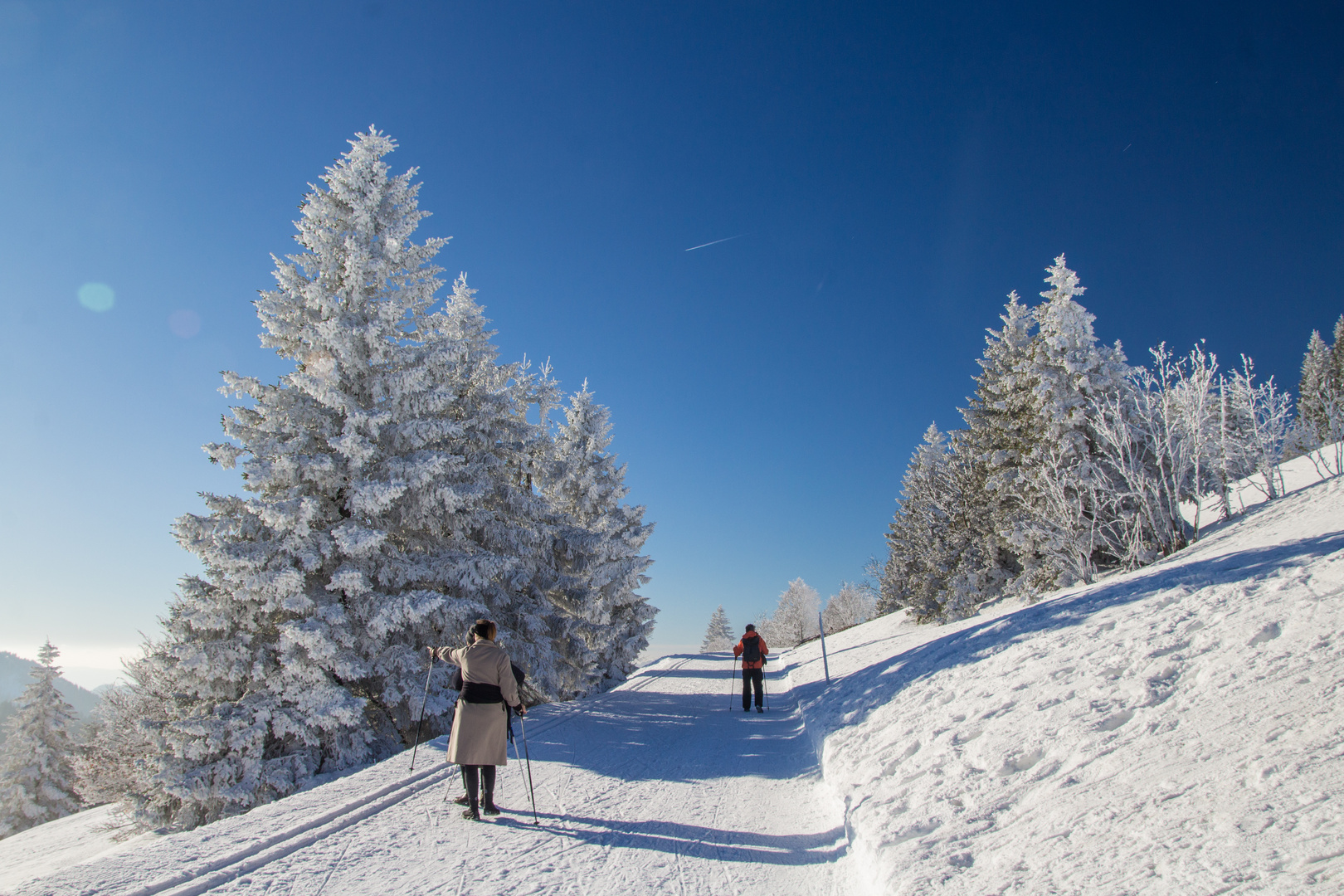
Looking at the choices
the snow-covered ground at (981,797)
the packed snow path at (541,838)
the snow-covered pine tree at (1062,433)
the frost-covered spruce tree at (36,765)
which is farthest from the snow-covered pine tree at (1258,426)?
the frost-covered spruce tree at (36,765)

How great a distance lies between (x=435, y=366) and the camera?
39.1 feet

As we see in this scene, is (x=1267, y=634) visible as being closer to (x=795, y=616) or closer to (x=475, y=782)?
(x=475, y=782)

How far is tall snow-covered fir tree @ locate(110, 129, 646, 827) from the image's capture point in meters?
8.64

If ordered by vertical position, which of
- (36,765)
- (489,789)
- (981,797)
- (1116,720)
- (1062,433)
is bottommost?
(36,765)

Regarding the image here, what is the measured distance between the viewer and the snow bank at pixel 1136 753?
9.46ft

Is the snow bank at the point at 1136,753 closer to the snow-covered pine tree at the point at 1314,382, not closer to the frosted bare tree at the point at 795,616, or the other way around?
the snow-covered pine tree at the point at 1314,382

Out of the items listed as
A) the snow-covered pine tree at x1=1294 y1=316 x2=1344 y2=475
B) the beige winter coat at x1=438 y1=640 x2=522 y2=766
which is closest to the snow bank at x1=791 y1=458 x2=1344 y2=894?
the beige winter coat at x1=438 y1=640 x2=522 y2=766

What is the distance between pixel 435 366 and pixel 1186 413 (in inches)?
794

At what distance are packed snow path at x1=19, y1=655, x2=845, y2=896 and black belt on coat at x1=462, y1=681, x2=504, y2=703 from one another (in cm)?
108

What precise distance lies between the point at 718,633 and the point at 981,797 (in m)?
58.8

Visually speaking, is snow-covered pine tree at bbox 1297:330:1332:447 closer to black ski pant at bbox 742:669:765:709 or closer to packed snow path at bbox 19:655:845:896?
black ski pant at bbox 742:669:765:709

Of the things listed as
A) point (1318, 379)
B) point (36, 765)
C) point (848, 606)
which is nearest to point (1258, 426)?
point (1318, 379)

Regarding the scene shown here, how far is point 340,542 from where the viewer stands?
9383 mm

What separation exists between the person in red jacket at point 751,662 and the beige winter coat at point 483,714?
724cm
